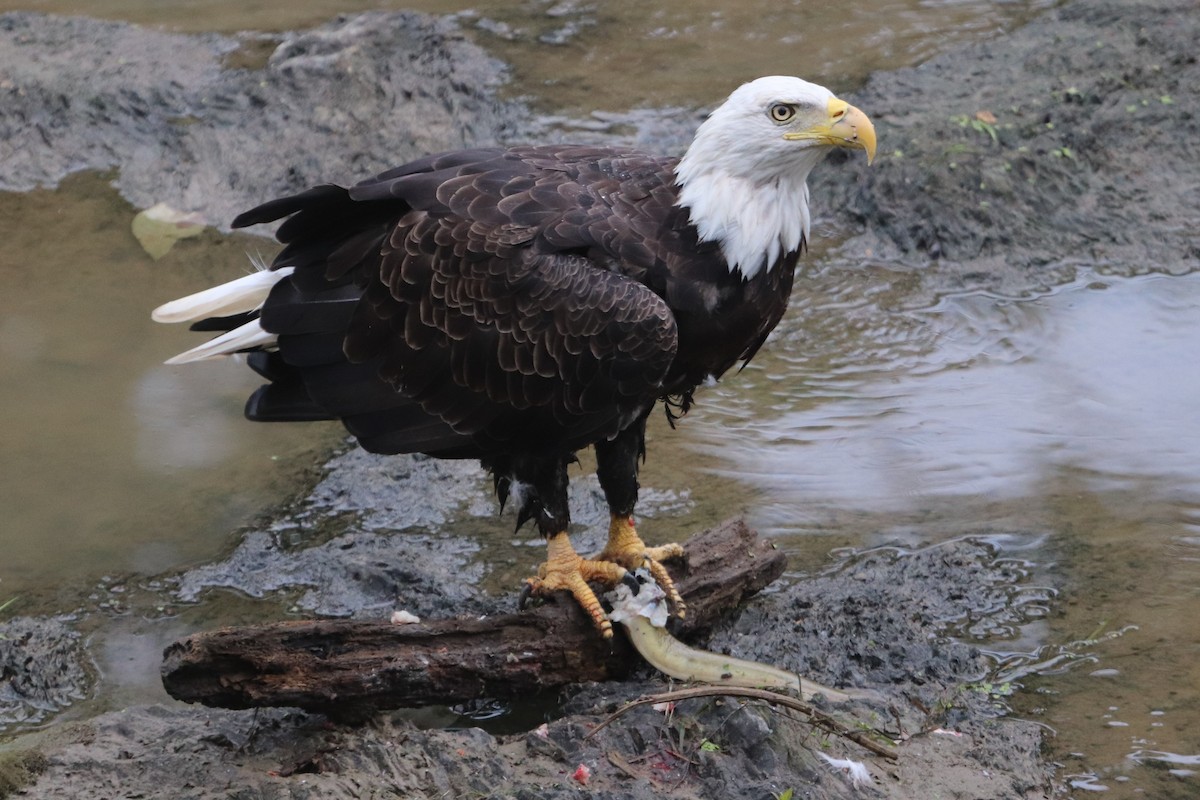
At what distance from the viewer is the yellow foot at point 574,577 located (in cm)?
419

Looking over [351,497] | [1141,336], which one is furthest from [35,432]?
[1141,336]

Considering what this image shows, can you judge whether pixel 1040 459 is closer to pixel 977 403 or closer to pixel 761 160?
pixel 977 403

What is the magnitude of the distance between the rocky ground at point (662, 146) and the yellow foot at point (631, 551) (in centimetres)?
35

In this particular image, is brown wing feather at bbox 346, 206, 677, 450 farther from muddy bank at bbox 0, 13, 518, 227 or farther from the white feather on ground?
muddy bank at bbox 0, 13, 518, 227

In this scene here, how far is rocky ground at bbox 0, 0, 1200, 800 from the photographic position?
348cm

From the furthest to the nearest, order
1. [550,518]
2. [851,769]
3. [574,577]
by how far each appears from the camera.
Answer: [550,518]
[574,577]
[851,769]

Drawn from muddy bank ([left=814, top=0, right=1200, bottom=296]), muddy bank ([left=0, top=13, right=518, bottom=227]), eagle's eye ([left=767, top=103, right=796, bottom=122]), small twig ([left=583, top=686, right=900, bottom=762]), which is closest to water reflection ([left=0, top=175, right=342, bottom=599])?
muddy bank ([left=0, top=13, right=518, bottom=227])

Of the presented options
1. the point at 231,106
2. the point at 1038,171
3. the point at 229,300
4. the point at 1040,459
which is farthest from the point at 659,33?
the point at 229,300

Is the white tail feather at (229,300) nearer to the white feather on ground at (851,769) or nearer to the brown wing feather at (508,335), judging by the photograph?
the brown wing feather at (508,335)

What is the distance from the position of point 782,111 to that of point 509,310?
40.7 inches

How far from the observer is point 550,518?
14.4ft

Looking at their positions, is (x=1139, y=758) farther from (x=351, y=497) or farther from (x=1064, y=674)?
(x=351, y=497)

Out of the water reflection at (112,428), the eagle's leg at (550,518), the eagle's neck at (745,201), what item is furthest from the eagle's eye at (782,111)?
the water reflection at (112,428)

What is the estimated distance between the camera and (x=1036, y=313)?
6.69 meters
